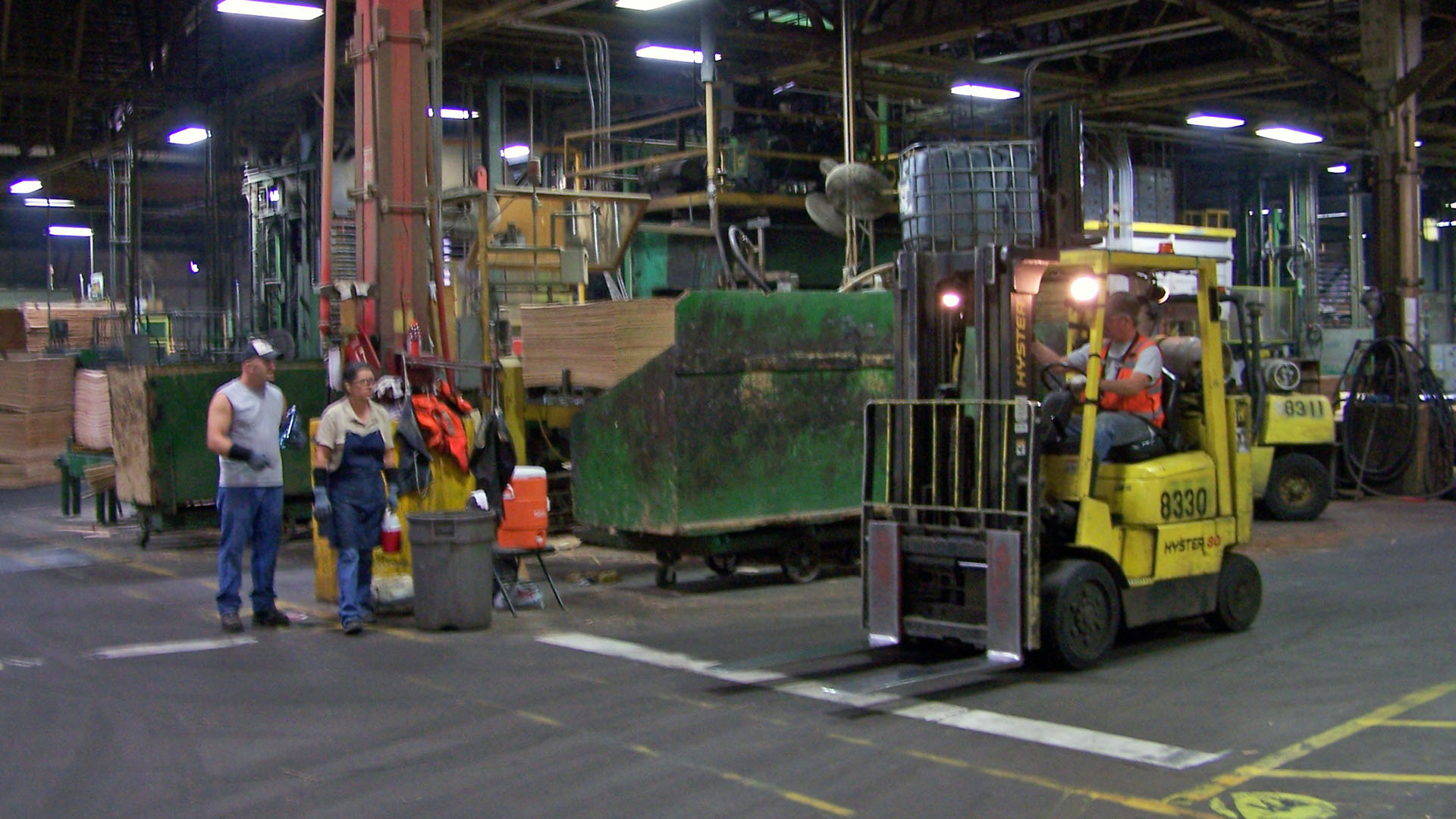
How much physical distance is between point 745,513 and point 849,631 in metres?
2.13

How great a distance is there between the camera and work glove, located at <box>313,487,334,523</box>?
927 cm

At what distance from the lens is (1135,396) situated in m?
8.47

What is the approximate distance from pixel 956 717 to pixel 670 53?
13.0 m

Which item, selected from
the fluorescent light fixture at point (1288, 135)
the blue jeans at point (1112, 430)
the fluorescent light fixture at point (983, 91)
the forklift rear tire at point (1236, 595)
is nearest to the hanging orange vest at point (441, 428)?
the blue jeans at point (1112, 430)

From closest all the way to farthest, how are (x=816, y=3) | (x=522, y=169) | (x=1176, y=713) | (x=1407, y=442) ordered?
(x=1176, y=713), (x=1407, y=442), (x=816, y=3), (x=522, y=169)

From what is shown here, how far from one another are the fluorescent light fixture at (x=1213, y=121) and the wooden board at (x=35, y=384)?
18.9 meters

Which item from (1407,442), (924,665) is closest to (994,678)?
(924,665)

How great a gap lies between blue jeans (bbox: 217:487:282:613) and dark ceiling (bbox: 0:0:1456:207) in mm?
7926

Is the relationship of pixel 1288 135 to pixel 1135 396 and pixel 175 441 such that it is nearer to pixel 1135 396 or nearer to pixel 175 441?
pixel 1135 396

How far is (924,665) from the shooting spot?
802cm

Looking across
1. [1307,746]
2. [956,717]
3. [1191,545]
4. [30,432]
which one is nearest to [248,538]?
[956,717]

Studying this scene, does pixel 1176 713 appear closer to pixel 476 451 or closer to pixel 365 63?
pixel 476 451

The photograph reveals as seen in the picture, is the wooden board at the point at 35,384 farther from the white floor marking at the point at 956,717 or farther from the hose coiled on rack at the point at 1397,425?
the hose coiled on rack at the point at 1397,425

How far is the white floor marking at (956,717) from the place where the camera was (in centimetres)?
621
